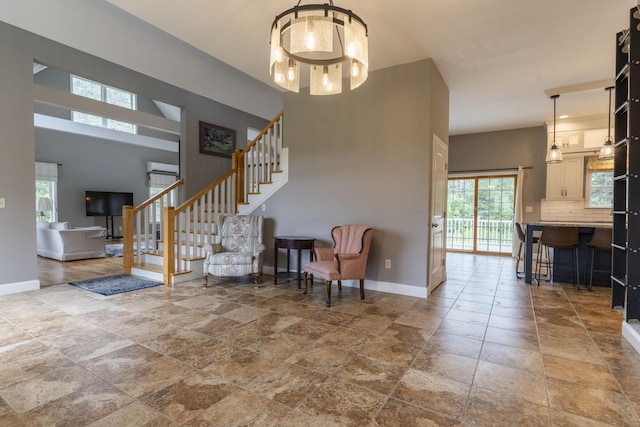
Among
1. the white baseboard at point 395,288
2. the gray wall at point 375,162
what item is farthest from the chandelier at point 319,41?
the white baseboard at point 395,288

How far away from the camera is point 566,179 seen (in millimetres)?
6449

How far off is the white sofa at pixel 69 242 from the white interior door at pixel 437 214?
6852mm

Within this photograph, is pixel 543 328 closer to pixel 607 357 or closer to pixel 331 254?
pixel 607 357

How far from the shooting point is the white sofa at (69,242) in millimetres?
6402

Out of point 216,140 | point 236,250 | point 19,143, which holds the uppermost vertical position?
point 216,140

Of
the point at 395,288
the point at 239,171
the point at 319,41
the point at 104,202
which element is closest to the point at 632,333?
the point at 395,288

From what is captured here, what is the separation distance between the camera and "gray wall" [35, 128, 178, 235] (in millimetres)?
9000

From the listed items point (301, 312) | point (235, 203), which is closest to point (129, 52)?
point (235, 203)

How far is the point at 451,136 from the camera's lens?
26.1ft

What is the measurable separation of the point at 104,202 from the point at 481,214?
11048 mm

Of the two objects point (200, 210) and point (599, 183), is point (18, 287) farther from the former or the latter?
point (599, 183)

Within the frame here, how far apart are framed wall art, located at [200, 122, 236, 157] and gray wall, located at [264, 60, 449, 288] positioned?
2500 millimetres

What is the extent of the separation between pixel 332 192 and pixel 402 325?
87.2 inches

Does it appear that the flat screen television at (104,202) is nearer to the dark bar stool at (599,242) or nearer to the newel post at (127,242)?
the newel post at (127,242)
